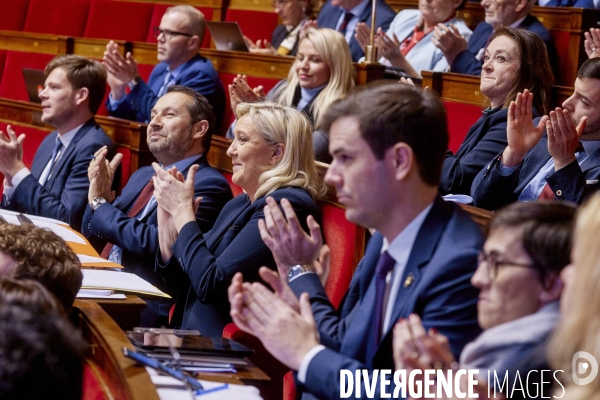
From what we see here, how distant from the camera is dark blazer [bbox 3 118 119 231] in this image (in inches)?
80.2

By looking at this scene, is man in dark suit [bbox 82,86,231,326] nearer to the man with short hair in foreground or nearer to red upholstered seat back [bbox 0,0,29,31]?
the man with short hair in foreground

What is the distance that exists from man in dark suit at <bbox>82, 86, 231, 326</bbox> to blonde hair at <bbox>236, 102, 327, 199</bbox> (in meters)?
0.22

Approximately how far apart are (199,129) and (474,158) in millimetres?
578

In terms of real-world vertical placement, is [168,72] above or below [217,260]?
above

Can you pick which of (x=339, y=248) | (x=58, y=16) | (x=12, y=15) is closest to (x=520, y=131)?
(x=339, y=248)

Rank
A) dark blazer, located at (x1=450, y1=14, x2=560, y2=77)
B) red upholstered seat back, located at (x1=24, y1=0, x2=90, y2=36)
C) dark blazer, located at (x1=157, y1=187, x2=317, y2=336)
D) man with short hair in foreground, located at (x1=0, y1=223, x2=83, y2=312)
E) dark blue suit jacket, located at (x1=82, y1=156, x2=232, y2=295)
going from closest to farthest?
1. man with short hair in foreground, located at (x1=0, y1=223, x2=83, y2=312)
2. dark blazer, located at (x1=157, y1=187, x2=317, y2=336)
3. dark blue suit jacket, located at (x1=82, y1=156, x2=232, y2=295)
4. dark blazer, located at (x1=450, y1=14, x2=560, y2=77)
5. red upholstered seat back, located at (x1=24, y1=0, x2=90, y2=36)

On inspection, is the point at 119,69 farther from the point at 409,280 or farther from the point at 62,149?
the point at 409,280

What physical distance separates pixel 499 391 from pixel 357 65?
5.28ft

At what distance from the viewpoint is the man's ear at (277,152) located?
5.19ft

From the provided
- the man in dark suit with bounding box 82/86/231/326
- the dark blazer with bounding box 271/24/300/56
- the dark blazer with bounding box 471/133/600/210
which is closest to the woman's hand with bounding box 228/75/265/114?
the man in dark suit with bounding box 82/86/231/326

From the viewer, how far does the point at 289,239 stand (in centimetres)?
108

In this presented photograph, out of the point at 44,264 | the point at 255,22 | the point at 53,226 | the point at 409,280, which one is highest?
the point at 255,22

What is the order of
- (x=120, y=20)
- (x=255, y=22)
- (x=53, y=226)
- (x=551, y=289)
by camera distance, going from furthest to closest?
1. (x=120, y=20)
2. (x=255, y=22)
3. (x=53, y=226)
4. (x=551, y=289)

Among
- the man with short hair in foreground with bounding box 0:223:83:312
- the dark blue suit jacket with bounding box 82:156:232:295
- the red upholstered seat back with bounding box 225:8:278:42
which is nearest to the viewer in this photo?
the man with short hair in foreground with bounding box 0:223:83:312
